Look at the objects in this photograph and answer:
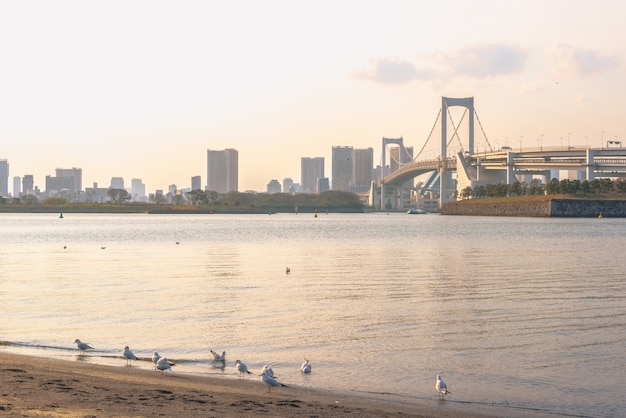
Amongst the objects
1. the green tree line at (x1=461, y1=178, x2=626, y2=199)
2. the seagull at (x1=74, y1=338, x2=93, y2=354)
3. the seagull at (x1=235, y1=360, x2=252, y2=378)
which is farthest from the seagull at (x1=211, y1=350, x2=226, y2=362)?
the green tree line at (x1=461, y1=178, x2=626, y2=199)

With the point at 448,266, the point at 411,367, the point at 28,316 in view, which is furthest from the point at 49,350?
the point at 448,266

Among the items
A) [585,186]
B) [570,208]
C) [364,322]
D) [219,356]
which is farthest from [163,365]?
[585,186]

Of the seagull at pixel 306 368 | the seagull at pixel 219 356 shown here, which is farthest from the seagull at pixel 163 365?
the seagull at pixel 306 368

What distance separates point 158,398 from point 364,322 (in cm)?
649

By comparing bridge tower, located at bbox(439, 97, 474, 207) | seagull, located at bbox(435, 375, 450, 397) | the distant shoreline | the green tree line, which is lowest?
seagull, located at bbox(435, 375, 450, 397)

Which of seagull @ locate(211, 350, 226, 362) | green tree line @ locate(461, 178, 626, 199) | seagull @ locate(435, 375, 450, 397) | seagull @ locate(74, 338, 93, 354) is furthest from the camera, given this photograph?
green tree line @ locate(461, 178, 626, 199)

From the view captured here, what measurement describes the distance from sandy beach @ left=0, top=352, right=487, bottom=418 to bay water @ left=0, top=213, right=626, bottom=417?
19.5 inches

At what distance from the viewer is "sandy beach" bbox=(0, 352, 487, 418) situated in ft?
25.0

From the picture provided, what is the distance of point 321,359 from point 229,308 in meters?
5.19

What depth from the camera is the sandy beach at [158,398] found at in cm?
763

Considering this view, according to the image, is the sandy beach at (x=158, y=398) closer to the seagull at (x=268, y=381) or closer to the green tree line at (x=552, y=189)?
the seagull at (x=268, y=381)

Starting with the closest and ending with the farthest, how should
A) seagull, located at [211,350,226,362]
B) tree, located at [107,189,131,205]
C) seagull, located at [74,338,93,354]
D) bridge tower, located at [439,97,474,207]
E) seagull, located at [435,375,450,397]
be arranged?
seagull, located at [435,375,450,397]
seagull, located at [211,350,226,362]
seagull, located at [74,338,93,354]
bridge tower, located at [439,97,474,207]
tree, located at [107,189,131,205]

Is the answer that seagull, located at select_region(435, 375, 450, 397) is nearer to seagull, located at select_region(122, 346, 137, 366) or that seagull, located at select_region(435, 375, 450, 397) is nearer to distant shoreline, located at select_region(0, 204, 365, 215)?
seagull, located at select_region(122, 346, 137, 366)

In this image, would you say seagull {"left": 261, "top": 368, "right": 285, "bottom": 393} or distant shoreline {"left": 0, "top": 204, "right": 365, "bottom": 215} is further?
distant shoreline {"left": 0, "top": 204, "right": 365, "bottom": 215}
